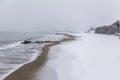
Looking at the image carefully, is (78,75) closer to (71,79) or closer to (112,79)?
(71,79)

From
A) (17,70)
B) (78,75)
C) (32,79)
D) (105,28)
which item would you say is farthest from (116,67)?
(105,28)

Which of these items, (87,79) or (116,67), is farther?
(116,67)

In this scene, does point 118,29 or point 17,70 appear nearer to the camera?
point 17,70

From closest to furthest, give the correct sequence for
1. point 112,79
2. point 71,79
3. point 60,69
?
point 112,79 < point 71,79 < point 60,69

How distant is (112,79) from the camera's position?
16734 millimetres

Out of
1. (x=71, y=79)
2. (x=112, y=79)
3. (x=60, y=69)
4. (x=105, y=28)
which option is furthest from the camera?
(x=105, y=28)

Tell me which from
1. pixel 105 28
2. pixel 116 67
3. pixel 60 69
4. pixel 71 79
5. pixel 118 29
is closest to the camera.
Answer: pixel 71 79

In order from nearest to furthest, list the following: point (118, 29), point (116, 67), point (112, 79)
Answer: point (112, 79), point (116, 67), point (118, 29)

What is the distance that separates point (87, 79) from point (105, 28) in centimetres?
13170

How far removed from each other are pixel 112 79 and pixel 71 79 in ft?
9.36

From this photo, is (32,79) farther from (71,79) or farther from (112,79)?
(112,79)

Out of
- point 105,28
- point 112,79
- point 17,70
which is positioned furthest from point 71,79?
point 105,28

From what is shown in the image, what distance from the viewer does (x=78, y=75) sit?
1886 centimetres

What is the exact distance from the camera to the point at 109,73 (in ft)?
60.8
